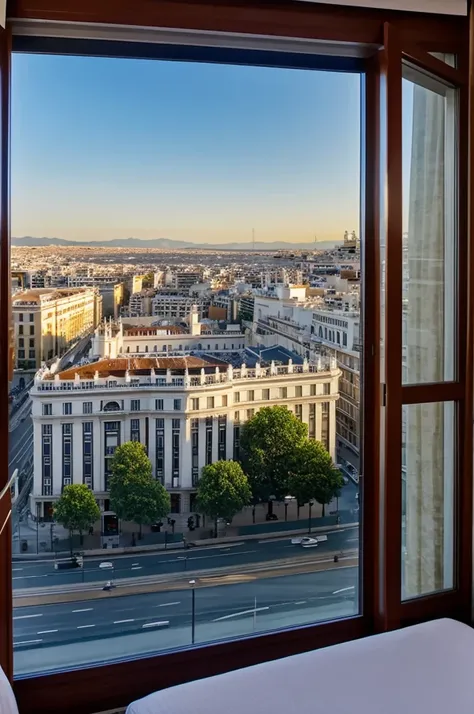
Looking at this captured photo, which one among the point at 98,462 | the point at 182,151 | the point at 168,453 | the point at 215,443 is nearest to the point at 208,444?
the point at 215,443

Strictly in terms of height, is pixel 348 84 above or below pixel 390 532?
above

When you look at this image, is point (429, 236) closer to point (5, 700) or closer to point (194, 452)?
point (194, 452)

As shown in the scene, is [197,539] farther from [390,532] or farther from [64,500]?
[390,532]

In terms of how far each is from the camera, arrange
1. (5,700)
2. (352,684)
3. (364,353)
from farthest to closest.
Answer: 1. (364,353)
2. (352,684)
3. (5,700)

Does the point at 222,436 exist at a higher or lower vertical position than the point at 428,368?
lower

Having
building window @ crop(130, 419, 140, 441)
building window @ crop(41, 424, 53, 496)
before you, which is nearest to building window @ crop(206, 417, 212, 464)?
building window @ crop(130, 419, 140, 441)

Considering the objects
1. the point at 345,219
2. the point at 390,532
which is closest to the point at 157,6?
the point at 345,219
